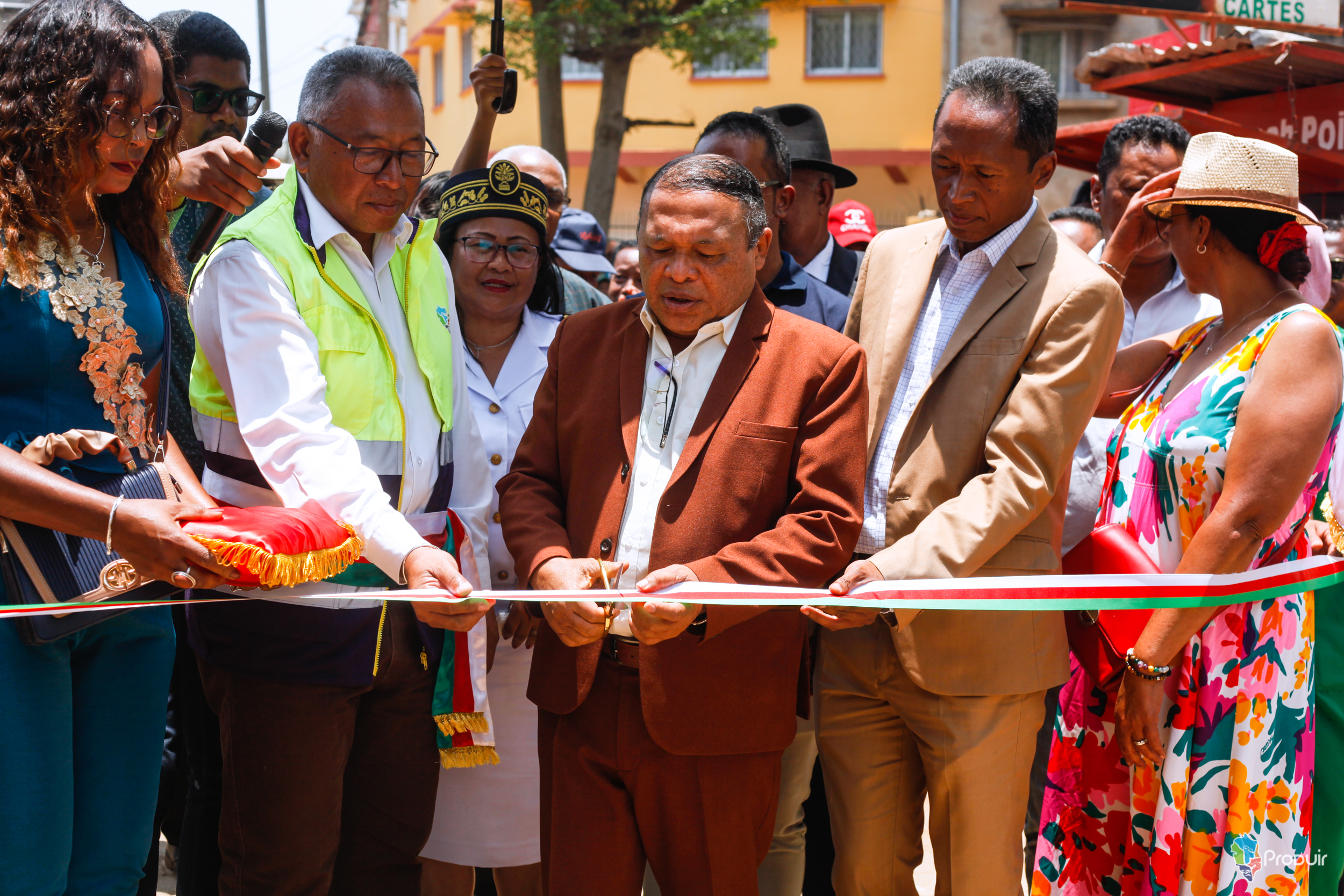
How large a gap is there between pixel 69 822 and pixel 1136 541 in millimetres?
2764

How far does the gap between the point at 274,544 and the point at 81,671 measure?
0.60m

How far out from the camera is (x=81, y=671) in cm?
260

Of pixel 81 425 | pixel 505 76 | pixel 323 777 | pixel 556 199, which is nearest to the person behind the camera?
pixel 81 425

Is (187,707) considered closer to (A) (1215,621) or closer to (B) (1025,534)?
(B) (1025,534)

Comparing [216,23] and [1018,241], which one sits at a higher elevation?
[216,23]

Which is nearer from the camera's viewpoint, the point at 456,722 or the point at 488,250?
the point at 456,722

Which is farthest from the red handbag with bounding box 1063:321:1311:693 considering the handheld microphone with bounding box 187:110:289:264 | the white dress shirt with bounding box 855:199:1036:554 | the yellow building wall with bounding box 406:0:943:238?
the yellow building wall with bounding box 406:0:943:238

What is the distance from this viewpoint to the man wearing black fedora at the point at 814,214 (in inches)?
180

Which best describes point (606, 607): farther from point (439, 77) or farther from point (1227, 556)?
point (439, 77)

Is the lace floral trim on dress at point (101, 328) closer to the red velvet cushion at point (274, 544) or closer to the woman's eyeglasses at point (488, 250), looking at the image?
the red velvet cushion at point (274, 544)

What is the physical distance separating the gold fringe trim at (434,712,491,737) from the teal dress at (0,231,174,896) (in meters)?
0.76

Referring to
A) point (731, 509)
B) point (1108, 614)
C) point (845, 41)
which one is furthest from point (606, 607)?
point (845, 41)

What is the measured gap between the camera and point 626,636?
288 centimetres

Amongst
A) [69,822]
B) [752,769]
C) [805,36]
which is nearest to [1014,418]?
[752,769]
